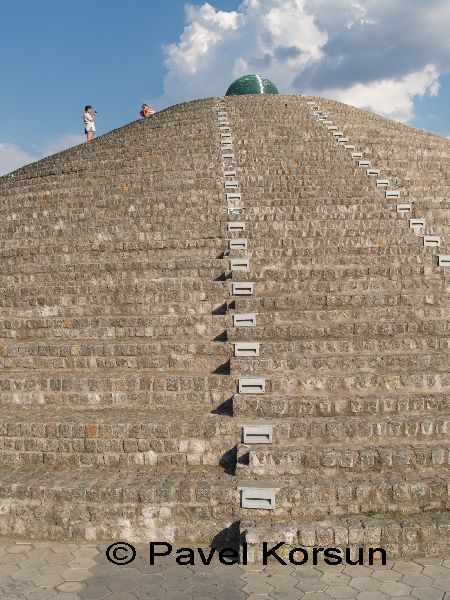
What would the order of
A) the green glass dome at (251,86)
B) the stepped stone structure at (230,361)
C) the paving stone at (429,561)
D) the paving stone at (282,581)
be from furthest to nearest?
the green glass dome at (251,86) → the stepped stone structure at (230,361) → the paving stone at (429,561) → the paving stone at (282,581)

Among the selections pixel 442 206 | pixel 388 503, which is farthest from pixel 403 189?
pixel 388 503

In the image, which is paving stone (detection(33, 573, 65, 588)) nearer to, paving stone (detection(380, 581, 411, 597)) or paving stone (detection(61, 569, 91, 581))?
paving stone (detection(61, 569, 91, 581))

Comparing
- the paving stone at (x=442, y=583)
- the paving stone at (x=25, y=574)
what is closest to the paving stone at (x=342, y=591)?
the paving stone at (x=442, y=583)

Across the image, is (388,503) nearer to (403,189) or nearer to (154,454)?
(154,454)

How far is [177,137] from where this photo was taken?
16.4 m

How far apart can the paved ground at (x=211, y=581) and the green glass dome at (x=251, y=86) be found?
2326 cm

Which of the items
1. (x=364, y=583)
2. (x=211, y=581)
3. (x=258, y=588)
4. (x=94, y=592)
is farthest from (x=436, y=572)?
(x=94, y=592)

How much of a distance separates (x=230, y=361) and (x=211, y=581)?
2.72 m

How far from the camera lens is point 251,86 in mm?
24609

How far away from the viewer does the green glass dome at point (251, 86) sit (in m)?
24.6

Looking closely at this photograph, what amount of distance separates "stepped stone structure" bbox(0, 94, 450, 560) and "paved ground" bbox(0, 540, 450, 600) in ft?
0.80

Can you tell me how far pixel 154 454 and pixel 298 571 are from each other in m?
1.98

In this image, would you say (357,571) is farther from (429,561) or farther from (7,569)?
(7,569)

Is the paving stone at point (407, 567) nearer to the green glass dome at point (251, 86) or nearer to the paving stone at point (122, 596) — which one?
the paving stone at point (122, 596)
